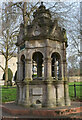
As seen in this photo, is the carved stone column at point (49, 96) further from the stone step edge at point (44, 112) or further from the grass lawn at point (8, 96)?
the grass lawn at point (8, 96)

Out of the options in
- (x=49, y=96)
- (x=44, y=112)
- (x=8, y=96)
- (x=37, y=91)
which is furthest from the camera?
(x=8, y=96)

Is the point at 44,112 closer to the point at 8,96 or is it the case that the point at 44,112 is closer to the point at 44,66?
the point at 44,66

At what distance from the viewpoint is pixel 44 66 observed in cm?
739

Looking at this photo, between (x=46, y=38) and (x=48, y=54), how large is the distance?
92cm

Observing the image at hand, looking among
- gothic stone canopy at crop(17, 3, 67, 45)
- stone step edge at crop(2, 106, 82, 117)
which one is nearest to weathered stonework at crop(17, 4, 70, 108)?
gothic stone canopy at crop(17, 3, 67, 45)

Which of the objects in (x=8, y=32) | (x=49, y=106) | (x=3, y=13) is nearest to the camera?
(x=49, y=106)

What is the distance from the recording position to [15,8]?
14906mm

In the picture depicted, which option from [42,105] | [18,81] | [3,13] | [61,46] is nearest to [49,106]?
[42,105]

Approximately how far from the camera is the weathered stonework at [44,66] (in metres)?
7.16

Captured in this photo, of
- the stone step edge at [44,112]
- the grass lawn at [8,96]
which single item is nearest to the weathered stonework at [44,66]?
the stone step edge at [44,112]

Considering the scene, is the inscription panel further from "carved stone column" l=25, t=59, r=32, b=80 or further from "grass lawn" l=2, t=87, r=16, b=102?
"grass lawn" l=2, t=87, r=16, b=102

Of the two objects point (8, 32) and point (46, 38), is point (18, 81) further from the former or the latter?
point (8, 32)

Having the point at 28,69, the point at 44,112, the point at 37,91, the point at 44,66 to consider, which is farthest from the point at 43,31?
the point at 44,112

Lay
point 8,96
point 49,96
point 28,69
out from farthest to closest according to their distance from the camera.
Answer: point 8,96
point 28,69
point 49,96
